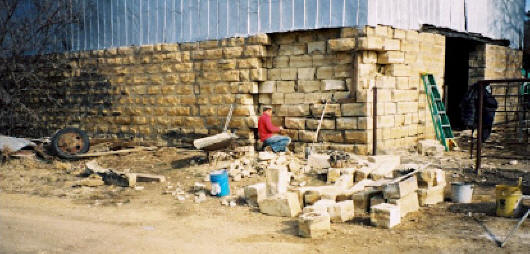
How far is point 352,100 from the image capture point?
975cm

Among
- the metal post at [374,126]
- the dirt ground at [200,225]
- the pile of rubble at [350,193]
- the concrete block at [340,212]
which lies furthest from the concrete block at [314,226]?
the metal post at [374,126]

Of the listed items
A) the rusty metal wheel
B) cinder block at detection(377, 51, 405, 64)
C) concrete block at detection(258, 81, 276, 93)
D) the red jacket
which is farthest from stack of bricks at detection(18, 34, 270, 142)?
cinder block at detection(377, 51, 405, 64)

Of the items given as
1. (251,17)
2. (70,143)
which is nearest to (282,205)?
(251,17)

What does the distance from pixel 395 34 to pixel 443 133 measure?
2677 mm

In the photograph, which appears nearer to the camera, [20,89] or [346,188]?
[346,188]

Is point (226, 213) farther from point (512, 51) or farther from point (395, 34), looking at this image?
point (512, 51)

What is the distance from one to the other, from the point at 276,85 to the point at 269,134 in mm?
1177

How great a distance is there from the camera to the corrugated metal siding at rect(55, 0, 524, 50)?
32.0 feet

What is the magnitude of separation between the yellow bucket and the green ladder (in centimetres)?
507

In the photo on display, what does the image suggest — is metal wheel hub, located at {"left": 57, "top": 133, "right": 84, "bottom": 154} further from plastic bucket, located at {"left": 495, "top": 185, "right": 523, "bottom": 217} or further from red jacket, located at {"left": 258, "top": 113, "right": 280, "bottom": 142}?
plastic bucket, located at {"left": 495, "top": 185, "right": 523, "bottom": 217}

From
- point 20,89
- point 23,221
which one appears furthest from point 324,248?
→ point 20,89

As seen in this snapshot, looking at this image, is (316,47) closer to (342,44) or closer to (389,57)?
(342,44)

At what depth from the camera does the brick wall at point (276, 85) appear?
979 cm

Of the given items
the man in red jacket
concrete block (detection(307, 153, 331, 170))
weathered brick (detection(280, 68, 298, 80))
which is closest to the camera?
concrete block (detection(307, 153, 331, 170))
